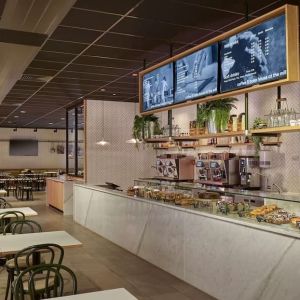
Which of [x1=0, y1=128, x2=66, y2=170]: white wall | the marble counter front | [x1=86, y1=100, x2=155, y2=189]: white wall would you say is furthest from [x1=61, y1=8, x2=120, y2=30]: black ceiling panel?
[x1=0, y1=128, x2=66, y2=170]: white wall

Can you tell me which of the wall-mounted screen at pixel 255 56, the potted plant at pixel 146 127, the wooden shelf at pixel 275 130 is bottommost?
the wooden shelf at pixel 275 130

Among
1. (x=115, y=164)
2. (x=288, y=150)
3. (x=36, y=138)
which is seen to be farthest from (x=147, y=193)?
(x=36, y=138)

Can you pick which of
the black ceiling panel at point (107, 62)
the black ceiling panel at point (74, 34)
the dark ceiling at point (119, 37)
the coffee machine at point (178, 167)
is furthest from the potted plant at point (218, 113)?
the coffee machine at point (178, 167)

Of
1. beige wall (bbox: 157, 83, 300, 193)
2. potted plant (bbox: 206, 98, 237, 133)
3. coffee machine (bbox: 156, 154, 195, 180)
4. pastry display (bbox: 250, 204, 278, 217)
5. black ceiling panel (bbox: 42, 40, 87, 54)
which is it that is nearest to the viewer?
pastry display (bbox: 250, 204, 278, 217)

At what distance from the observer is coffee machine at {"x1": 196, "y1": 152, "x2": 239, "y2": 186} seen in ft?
27.4

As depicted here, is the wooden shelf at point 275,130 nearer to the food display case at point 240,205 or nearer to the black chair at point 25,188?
the food display case at point 240,205

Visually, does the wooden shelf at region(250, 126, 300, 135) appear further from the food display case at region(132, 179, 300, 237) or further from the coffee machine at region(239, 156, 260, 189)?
the coffee machine at region(239, 156, 260, 189)

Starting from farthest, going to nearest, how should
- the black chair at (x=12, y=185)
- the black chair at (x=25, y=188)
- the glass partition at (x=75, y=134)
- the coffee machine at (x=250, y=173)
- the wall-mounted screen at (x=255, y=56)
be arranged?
the black chair at (x=12, y=185), the black chair at (x=25, y=188), the glass partition at (x=75, y=134), the coffee machine at (x=250, y=173), the wall-mounted screen at (x=255, y=56)

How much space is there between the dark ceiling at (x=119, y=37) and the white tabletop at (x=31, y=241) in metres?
2.55

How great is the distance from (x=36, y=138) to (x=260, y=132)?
1876 cm

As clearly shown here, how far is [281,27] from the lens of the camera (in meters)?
3.60

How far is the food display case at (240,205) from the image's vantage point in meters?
3.89

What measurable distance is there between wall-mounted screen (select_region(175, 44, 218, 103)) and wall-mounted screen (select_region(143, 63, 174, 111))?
0.16m

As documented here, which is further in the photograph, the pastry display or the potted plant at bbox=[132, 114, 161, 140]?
the potted plant at bbox=[132, 114, 161, 140]
